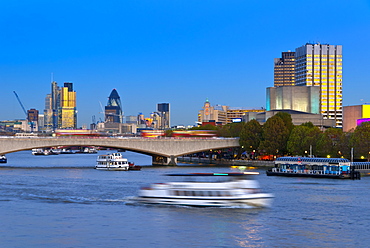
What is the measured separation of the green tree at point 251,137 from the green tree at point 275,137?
8.43 ft

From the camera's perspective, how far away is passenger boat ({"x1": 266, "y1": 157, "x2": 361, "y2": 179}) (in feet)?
336

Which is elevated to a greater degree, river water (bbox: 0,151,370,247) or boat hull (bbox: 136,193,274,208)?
boat hull (bbox: 136,193,274,208)

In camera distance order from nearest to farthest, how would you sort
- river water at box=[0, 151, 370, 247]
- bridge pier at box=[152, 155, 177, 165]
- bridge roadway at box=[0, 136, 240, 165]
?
1. river water at box=[0, 151, 370, 247]
2. bridge roadway at box=[0, 136, 240, 165]
3. bridge pier at box=[152, 155, 177, 165]

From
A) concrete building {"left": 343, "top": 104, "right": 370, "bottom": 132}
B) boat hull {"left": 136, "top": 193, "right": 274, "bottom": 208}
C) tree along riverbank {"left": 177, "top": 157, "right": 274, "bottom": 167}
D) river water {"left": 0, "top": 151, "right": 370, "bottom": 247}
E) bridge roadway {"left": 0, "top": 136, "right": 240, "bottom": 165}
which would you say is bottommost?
river water {"left": 0, "top": 151, "right": 370, "bottom": 247}

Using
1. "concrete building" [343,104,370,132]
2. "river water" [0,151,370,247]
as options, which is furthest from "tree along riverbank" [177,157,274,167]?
"river water" [0,151,370,247]

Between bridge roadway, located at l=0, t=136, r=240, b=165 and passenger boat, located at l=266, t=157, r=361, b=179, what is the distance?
34.8 metres

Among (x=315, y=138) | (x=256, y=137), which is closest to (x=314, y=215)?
(x=315, y=138)

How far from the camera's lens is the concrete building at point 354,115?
18162 centimetres

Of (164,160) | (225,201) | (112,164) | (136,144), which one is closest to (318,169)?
(112,164)

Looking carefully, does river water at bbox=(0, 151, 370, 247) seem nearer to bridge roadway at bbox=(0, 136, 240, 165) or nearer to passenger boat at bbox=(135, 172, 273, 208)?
passenger boat at bbox=(135, 172, 273, 208)

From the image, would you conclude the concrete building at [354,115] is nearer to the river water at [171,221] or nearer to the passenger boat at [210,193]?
the river water at [171,221]

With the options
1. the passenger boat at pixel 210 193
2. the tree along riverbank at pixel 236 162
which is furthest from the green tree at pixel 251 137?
the passenger boat at pixel 210 193

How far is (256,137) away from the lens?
518ft

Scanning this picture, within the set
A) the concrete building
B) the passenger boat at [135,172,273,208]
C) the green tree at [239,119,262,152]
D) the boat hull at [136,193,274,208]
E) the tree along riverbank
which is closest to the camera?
the boat hull at [136,193,274,208]
